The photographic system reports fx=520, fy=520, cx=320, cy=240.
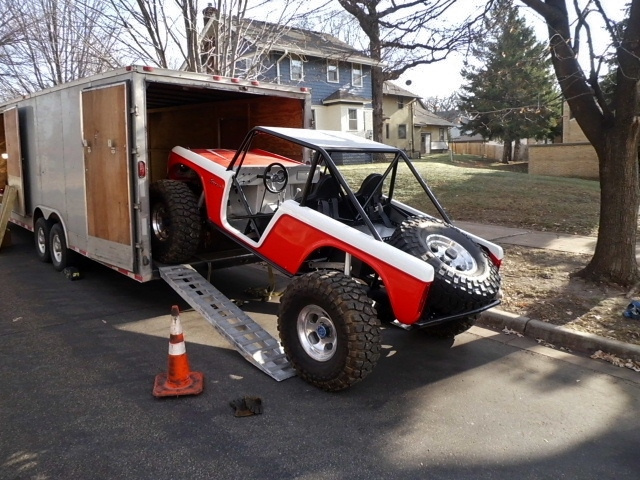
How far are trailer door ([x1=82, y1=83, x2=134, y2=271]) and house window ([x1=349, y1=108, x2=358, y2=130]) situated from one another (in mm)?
27691

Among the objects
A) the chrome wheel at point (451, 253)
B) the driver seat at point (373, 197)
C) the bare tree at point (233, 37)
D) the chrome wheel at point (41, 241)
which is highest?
the bare tree at point (233, 37)

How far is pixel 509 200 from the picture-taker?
546 inches

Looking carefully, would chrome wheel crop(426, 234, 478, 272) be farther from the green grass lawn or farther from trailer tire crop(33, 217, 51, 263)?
the green grass lawn

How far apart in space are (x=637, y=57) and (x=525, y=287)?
116 inches

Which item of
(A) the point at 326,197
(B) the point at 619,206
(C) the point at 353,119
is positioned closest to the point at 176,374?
(A) the point at 326,197

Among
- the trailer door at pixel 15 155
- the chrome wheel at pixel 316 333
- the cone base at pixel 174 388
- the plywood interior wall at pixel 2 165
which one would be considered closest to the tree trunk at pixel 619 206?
the chrome wheel at pixel 316 333

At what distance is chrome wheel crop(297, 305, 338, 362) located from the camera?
165 inches

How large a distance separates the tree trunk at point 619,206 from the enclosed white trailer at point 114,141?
13.2 ft

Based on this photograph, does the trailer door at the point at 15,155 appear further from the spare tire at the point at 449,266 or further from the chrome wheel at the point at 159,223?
the spare tire at the point at 449,266

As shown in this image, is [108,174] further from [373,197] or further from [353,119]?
[353,119]

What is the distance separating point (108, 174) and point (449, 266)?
4.06 meters

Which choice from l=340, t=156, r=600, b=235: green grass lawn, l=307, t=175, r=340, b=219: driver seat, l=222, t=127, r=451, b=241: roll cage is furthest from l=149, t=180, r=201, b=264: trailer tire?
l=340, t=156, r=600, b=235: green grass lawn

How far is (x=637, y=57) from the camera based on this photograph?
5.87 meters

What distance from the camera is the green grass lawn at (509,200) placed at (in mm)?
11586
